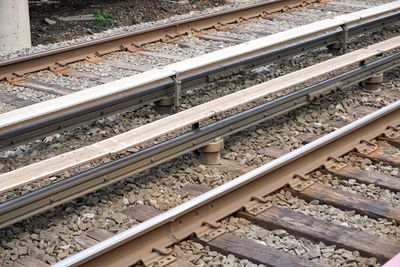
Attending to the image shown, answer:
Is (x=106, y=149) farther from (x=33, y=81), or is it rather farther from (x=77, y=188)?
(x=33, y=81)

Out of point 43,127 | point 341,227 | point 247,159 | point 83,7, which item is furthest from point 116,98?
point 83,7

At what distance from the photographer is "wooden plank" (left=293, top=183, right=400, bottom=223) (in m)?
5.51

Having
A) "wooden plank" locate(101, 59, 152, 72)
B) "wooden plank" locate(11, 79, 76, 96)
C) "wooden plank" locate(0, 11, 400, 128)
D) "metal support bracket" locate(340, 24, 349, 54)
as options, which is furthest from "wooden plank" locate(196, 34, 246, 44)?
"wooden plank" locate(11, 79, 76, 96)

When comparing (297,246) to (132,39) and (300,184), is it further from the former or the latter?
(132,39)

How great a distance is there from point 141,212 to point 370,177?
6.05 ft

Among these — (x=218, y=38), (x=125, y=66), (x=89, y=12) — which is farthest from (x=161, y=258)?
(x=89, y=12)

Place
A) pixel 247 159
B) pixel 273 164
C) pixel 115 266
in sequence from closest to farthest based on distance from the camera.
A: pixel 115 266, pixel 273 164, pixel 247 159

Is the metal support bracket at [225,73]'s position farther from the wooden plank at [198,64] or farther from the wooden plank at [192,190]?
the wooden plank at [192,190]

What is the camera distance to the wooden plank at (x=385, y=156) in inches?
256

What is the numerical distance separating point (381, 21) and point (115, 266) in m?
7.66

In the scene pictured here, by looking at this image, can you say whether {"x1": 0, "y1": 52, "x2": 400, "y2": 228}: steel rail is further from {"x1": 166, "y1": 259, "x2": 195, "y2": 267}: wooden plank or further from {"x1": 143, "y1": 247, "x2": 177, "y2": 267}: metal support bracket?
{"x1": 166, "y1": 259, "x2": 195, "y2": 267}: wooden plank

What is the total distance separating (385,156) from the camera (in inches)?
261

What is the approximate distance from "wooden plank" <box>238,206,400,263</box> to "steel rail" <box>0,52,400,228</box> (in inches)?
40.2

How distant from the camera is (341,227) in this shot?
529cm
